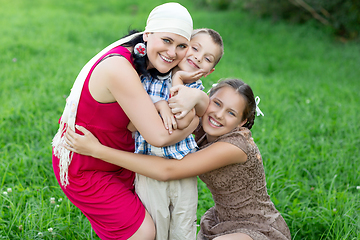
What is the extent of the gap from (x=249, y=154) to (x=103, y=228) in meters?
1.03

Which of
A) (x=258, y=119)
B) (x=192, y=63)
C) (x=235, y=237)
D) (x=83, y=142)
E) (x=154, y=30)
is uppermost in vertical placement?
(x=154, y=30)

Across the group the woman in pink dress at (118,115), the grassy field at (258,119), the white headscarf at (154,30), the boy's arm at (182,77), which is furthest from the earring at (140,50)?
the grassy field at (258,119)

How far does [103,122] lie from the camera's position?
1.91 meters

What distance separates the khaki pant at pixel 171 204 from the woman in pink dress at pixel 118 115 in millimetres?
70

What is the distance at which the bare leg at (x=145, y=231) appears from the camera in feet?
6.27

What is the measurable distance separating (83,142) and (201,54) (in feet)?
3.00

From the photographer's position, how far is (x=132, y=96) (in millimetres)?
1758

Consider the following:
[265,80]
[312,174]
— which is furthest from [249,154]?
[265,80]

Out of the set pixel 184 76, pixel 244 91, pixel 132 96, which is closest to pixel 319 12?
pixel 244 91

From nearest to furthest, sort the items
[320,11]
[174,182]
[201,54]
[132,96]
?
[132,96]
[174,182]
[201,54]
[320,11]

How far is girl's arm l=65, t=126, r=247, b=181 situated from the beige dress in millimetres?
201

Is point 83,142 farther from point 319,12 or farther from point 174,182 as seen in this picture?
point 319,12

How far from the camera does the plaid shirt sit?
196 cm

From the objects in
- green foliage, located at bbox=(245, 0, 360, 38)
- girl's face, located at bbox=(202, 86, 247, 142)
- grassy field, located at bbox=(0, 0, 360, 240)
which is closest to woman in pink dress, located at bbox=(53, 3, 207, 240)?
girl's face, located at bbox=(202, 86, 247, 142)
